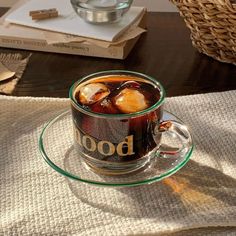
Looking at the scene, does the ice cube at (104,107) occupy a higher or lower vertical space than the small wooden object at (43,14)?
higher

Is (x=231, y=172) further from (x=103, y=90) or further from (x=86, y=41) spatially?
(x=86, y=41)

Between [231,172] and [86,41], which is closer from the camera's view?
[231,172]

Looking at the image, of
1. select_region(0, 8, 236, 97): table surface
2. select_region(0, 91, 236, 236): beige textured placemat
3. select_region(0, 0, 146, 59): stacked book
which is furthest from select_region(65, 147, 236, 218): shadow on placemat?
select_region(0, 0, 146, 59): stacked book

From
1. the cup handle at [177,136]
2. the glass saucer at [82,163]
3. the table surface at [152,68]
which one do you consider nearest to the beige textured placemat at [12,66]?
the table surface at [152,68]

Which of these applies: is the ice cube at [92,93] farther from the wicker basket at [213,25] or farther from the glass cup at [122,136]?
the wicker basket at [213,25]

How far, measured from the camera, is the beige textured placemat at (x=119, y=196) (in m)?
0.46

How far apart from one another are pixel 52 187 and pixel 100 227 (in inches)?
2.7

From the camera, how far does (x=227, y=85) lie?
27.3 inches

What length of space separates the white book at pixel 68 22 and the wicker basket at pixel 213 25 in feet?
0.31

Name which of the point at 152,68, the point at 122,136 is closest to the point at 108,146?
the point at 122,136

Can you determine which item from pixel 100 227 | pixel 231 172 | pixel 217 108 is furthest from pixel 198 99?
pixel 100 227

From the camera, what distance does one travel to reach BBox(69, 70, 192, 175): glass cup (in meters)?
0.48

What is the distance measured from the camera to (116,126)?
48cm

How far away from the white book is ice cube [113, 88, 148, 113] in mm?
252
